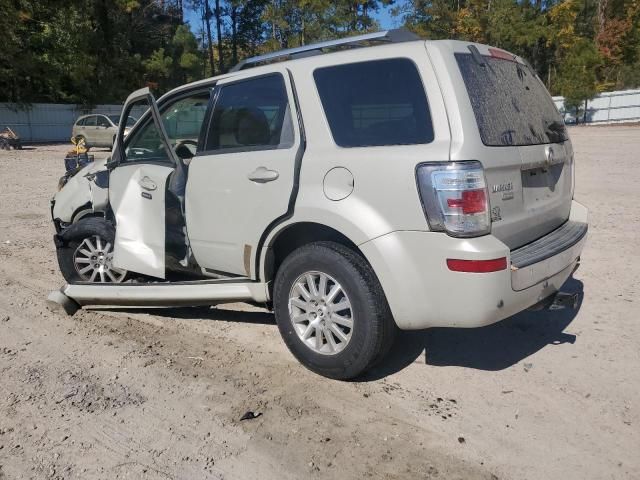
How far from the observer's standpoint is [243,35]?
52.3 meters

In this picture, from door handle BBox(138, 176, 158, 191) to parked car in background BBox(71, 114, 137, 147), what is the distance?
71.2 ft

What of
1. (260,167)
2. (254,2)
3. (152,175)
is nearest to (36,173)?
(152,175)

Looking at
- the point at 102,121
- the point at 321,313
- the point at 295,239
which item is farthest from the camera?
the point at 102,121

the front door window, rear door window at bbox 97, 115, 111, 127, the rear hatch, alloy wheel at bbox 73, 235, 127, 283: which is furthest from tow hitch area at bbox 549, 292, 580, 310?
rear door window at bbox 97, 115, 111, 127

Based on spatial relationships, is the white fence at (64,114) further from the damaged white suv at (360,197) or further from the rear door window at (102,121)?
the damaged white suv at (360,197)

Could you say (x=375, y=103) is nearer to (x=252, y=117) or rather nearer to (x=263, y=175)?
(x=263, y=175)

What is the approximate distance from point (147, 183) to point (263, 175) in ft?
4.21

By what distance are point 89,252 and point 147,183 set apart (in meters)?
1.09

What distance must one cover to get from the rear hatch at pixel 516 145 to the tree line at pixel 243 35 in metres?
33.5

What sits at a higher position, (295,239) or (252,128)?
(252,128)

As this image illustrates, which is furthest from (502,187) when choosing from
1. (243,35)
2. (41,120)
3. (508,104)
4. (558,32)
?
(243,35)

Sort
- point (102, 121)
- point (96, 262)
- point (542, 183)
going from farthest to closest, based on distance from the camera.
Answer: point (102, 121) < point (96, 262) < point (542, 183)

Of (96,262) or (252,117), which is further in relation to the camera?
(96,262)

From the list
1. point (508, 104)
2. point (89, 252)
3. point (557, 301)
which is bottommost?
point (557, 301)
